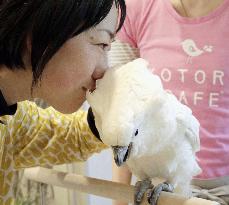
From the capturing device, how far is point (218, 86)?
626mm

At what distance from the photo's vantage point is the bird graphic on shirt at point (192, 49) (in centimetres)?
64

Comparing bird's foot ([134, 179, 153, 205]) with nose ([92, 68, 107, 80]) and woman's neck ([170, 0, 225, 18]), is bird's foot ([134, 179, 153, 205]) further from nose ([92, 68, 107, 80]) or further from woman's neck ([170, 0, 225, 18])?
woman's neck ([170, 0, 225, 18])

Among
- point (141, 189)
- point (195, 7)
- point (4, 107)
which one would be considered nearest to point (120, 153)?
point (141, 189)

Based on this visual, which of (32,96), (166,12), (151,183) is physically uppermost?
(166,12)

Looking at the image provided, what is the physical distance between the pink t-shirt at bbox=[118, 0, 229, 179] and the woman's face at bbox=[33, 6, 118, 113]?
15 cm

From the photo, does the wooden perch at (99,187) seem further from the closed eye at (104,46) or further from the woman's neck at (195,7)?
the woman's neck at (195,7)

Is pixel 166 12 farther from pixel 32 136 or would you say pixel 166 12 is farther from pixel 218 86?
pixel 32 136

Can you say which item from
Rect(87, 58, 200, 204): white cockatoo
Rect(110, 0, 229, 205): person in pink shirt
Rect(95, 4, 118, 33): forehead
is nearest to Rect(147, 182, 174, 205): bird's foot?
Rect(87, 58, 200, 204): white cockatoo

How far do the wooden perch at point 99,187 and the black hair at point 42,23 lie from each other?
18cm

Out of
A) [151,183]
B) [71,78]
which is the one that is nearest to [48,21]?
[71,78]

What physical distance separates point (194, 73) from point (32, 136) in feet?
0.97

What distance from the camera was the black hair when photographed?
0.47 m

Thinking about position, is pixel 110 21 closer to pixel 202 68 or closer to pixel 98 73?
pixel 98 73

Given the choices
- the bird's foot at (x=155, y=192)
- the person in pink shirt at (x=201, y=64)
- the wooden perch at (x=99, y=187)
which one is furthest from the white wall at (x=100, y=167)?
the bird's foot at (x=155, y=192)
